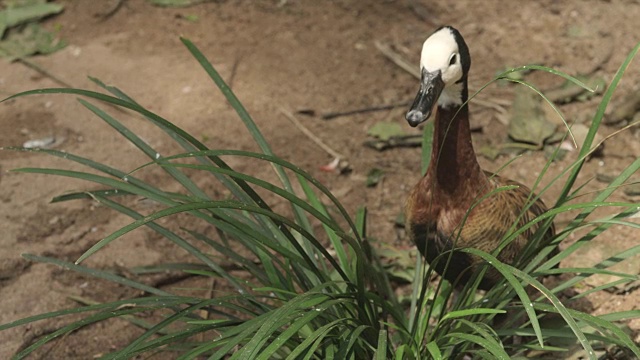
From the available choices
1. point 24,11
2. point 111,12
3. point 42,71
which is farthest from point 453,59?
point 24,11

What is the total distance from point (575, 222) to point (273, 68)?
2.06 m

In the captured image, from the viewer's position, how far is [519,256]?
6.68 ft

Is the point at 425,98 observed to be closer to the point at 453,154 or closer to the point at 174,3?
the point at 453,154

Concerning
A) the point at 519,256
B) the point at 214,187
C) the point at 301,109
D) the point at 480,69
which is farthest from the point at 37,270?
the point at 480,69

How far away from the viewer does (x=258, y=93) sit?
3611 millimetres

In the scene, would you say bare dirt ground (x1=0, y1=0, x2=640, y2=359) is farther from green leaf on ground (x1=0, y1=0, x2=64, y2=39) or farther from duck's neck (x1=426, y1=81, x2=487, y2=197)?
duck's neck (x1=426, y1=81, x2=487, y2=197)

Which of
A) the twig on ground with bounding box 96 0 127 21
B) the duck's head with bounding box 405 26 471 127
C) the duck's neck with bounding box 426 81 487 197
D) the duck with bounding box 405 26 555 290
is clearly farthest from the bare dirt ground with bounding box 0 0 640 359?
the duck's head with bounding box 405 26 471 127

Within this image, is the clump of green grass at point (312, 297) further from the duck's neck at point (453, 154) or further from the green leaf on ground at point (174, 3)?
the green leaf on ground at point (174, 3)

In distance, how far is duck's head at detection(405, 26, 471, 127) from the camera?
1.94m

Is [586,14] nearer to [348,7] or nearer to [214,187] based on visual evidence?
[348,7]

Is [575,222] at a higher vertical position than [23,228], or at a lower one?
higher

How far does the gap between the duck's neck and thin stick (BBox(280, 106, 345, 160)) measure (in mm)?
1146

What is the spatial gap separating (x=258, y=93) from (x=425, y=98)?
174cm

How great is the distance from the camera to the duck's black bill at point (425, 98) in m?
1.91
